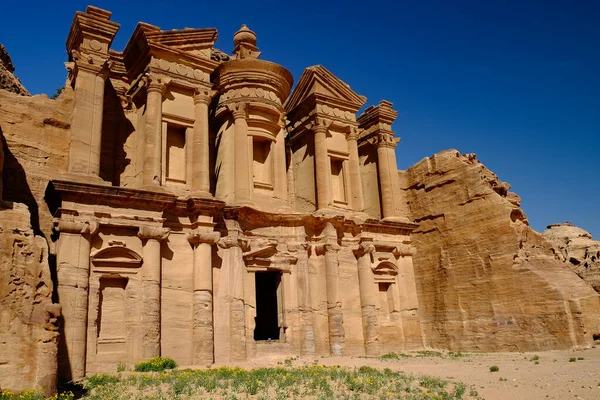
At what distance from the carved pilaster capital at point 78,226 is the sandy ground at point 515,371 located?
641 centimetres

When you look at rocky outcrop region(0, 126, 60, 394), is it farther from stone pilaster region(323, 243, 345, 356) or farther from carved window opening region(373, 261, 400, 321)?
carved window opening region(373, 261, 400, 321)

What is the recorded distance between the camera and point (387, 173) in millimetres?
25516

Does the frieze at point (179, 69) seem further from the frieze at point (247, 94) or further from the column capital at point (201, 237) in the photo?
the column capital at point (201, 237)

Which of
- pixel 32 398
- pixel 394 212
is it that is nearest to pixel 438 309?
pixel 394 212

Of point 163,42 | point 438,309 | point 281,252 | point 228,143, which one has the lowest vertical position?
point 438,309

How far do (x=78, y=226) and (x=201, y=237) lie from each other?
407 centimetres

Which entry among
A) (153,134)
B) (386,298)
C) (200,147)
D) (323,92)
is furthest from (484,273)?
(153,134)

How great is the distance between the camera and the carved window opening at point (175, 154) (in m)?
19.3

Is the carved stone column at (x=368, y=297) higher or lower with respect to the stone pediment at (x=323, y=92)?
lower

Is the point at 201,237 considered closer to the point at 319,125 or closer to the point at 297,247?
the point at 297,247

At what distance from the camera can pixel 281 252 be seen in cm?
2002

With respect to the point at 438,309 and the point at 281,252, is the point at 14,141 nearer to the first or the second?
the point at 281,252

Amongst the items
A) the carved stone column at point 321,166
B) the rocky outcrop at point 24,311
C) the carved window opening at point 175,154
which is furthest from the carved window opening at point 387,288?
the rocky outcrop at point 24,311

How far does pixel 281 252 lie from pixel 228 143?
508cm
